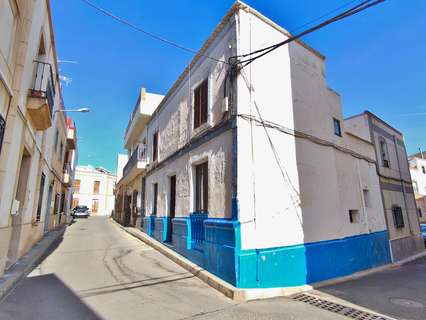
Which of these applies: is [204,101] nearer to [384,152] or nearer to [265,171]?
[265,171]

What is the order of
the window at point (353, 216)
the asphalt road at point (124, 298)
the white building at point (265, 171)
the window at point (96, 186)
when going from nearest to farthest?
1. the asphalt road at point (124, 298)
2. the white building at point (265, 171)
3. the window at point (353, 216)
4. the window at point (96, 186)

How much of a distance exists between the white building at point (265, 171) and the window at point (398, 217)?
2.07 m

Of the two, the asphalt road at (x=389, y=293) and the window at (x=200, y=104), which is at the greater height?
the window at (x=200, y=104)

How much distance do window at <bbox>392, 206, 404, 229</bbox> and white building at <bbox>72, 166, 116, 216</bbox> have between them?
3691cm

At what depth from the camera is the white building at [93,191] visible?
3768 centimetres

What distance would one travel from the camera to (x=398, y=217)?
11.2 meters

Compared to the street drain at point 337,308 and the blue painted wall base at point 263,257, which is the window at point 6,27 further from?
the street drain at point 337,308

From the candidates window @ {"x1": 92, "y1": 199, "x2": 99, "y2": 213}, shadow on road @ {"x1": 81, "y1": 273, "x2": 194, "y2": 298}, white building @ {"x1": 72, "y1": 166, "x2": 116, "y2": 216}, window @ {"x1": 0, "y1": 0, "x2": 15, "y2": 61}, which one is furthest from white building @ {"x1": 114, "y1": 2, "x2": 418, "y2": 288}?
window @ {"x1": 92, "y1": 199, "x2": 99, "y2": 213}

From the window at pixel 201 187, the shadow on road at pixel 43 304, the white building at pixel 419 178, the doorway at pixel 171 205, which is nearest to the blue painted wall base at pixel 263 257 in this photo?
the window at pixel 201 187

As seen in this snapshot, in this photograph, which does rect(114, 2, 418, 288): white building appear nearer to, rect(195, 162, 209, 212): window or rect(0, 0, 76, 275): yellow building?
rect(195, 162, 209, 212): window

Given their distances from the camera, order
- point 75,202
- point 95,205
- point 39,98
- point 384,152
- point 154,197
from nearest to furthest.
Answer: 1. point 39,98
2. point 154,197
3. point 384,152
4. point 75,202
5. point 95,205

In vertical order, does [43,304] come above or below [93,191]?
below

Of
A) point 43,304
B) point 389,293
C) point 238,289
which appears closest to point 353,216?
point 389,293

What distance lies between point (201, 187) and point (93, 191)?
121 ft
